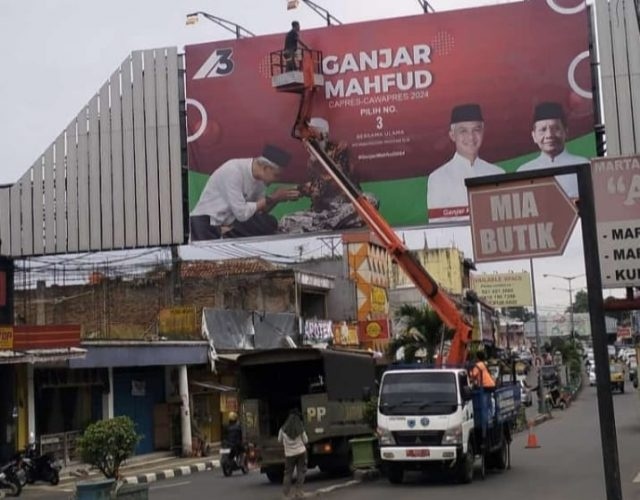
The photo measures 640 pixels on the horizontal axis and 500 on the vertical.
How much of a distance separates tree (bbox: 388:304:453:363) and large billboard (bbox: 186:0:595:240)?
8.25 m

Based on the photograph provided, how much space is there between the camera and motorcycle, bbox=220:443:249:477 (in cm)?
2375

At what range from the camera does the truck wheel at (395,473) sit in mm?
18888

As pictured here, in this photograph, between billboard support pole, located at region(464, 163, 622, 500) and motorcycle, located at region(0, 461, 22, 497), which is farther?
motorcycle, located at region(0, 461, 22, 497)

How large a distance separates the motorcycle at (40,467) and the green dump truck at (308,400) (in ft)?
14.2

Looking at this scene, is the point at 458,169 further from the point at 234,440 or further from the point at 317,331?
the point at 317,331

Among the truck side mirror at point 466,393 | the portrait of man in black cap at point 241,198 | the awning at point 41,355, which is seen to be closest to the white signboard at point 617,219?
the truck side mirror at point 466,393

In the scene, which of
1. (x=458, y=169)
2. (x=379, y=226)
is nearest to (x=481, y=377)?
(x=379, y=226)

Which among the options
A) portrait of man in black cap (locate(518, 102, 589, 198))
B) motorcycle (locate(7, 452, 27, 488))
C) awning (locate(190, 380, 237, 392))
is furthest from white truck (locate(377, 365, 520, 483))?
awning (locate(190, 380, 237, 392))

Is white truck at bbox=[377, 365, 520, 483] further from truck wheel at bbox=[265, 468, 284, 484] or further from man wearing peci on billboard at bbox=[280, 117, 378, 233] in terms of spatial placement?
man wearing peci on billboard at bbox=[280, 117, 378, 233]

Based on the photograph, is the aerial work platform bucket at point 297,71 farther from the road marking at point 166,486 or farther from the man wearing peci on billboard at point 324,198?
the road marking at point 166,486

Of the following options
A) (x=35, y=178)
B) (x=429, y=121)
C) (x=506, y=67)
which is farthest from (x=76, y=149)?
(x=506, y=67)

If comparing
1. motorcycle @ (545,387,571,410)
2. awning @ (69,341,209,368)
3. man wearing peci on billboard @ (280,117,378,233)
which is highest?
man wearing peci on billboard @ (280,117,378,233)

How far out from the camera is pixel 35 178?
2912 centimetres

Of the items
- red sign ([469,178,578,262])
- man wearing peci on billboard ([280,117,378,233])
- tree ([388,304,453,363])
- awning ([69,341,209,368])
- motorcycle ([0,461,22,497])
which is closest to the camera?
red sign ([469,178,578,262])
